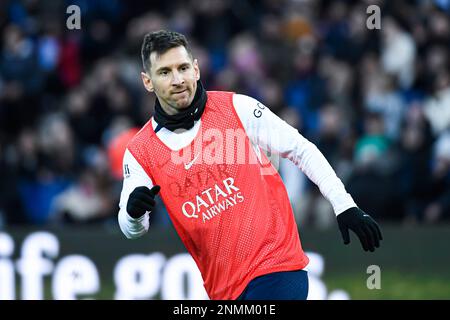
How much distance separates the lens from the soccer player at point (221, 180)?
665 cm

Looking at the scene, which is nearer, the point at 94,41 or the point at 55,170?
the point at 55,170

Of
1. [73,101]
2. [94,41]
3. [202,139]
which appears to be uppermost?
[94,41]

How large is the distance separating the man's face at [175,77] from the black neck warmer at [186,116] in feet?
0.13

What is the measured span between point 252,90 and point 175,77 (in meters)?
7.38

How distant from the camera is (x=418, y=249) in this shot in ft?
37.1

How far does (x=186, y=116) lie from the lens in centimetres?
685

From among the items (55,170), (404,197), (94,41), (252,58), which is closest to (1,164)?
(55,170)
